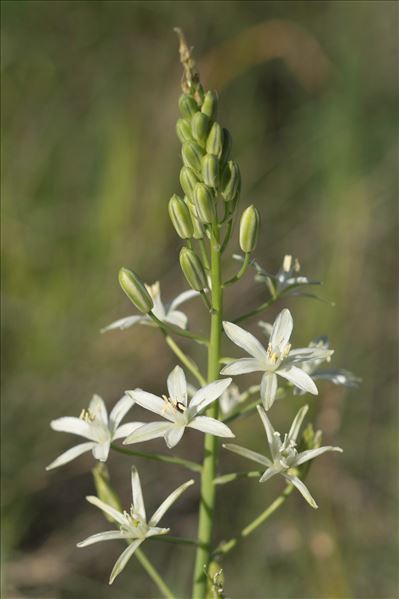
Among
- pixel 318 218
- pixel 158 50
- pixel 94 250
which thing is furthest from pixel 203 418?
pixel 158 50

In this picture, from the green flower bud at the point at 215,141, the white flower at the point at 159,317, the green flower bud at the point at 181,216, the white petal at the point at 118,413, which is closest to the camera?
the green flower bud at the point at 215,141

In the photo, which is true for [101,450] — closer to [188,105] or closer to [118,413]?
[118,413]

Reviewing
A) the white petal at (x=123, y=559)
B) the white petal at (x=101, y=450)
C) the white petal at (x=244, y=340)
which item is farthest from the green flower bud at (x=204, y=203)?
the white petal at (x=123, y=559)

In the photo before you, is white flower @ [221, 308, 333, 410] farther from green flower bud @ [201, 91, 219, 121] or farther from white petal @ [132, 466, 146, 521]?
green flower bud @ [201, 91, 219, 121]

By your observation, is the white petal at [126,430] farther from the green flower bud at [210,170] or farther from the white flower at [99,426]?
the green flower bud at [210,170]

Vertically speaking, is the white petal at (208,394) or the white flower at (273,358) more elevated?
the white flower at (273,358)

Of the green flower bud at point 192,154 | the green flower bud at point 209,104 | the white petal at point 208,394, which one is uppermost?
the green flower bud at point 209,104

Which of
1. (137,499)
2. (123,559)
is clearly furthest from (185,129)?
(123,559)
